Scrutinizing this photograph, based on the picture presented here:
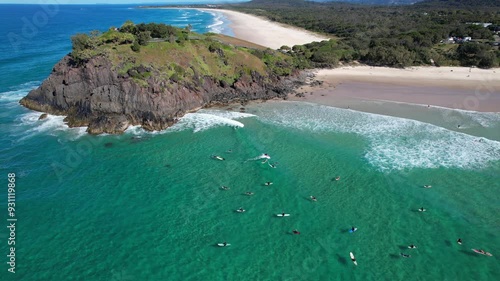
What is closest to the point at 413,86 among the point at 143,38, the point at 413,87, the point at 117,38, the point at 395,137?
the point at 413,87

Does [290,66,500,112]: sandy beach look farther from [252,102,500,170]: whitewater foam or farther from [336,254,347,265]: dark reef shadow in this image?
[336,254,347,265]: dark reef shadow

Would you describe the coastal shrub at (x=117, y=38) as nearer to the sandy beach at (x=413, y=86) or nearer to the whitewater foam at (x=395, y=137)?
the whitewater foam at (x=395, y=137)

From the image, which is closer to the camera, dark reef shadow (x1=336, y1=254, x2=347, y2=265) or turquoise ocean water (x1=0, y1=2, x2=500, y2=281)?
turquoise ocean water (x1=0, y1=2, x2=500, y2=281)

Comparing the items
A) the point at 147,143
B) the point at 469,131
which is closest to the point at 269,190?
the point at 147,143

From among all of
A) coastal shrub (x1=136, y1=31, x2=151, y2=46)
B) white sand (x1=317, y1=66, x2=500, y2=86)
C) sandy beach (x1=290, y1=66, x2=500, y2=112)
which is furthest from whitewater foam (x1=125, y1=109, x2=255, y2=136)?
white sand (x1=317, y1=66, x2=500, y2=86)

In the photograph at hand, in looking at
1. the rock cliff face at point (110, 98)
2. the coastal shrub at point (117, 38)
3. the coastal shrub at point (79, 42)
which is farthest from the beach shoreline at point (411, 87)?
the coastal shrub at point (79, 42)

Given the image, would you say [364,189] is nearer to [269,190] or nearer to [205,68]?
[269,190]
